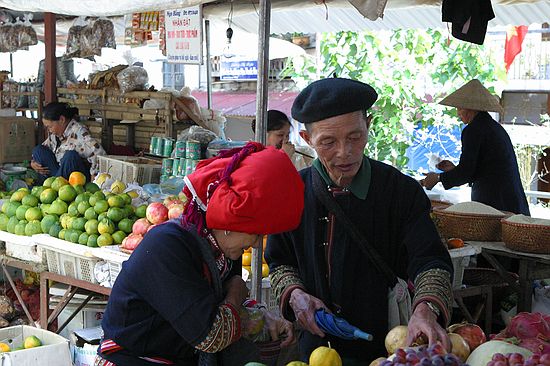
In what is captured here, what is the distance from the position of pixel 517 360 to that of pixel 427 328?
0.30 m

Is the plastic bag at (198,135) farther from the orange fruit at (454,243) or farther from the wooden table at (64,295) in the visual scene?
the orange fruit at (454,243)

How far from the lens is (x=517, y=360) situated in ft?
6.04

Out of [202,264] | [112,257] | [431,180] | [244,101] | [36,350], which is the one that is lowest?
[36,350]

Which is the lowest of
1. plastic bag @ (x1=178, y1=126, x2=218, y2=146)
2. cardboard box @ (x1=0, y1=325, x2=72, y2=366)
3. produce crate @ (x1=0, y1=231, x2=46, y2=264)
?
cardboard box @ (x1=0, y1=325, x2=72, y2=366)

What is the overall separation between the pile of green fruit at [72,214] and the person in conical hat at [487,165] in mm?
2629

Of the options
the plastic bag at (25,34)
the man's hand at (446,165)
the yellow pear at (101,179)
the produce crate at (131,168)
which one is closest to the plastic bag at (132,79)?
the produce crate at (131,168)

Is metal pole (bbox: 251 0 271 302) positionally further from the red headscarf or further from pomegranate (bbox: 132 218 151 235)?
pomegranate (bbox: 132 218 151 235)

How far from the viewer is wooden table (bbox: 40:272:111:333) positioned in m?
4.69

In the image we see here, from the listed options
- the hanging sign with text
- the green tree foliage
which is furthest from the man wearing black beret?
the green tree foliage

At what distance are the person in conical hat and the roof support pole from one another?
4.26 meters

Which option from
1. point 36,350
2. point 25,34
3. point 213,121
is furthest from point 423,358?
point 25,34

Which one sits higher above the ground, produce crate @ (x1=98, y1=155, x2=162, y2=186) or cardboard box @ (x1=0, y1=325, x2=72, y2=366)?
produce crate @ (x1=98, y1=155, x2=162, y2=186)

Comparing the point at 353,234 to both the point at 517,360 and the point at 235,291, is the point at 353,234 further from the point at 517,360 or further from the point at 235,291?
the point at 517,360

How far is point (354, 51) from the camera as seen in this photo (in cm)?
1086
